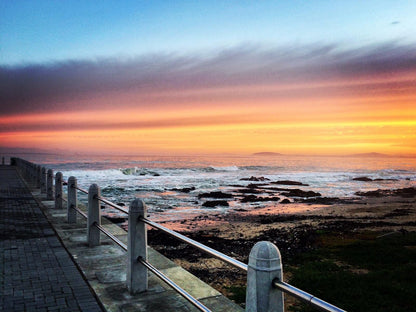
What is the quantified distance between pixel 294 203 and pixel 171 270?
22112 mm

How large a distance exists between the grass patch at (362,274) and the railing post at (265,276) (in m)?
5.41

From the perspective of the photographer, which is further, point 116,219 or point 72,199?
point 116,219

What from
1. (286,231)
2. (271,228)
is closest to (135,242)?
(286,231)

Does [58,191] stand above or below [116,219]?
above

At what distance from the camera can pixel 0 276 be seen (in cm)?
530

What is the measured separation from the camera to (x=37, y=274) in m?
5.41

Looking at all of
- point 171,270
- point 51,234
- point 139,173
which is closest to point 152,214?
point 51,234

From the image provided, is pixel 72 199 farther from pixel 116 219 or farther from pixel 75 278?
pixel 116 219

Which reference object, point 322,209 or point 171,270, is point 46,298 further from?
point 322,209

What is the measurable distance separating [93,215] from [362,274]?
6852 mm

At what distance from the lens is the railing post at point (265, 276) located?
2195mm

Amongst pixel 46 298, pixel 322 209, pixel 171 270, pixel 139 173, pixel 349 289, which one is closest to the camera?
pixel 46 298

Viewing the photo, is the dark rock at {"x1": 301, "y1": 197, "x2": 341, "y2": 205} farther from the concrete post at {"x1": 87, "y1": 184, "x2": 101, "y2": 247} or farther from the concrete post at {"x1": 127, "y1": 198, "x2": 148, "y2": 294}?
the concrete post at {"x1": 127, "y1": 198, "x2": 148, "y2": 294}

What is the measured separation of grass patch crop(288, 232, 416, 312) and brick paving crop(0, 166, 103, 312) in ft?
14.4
